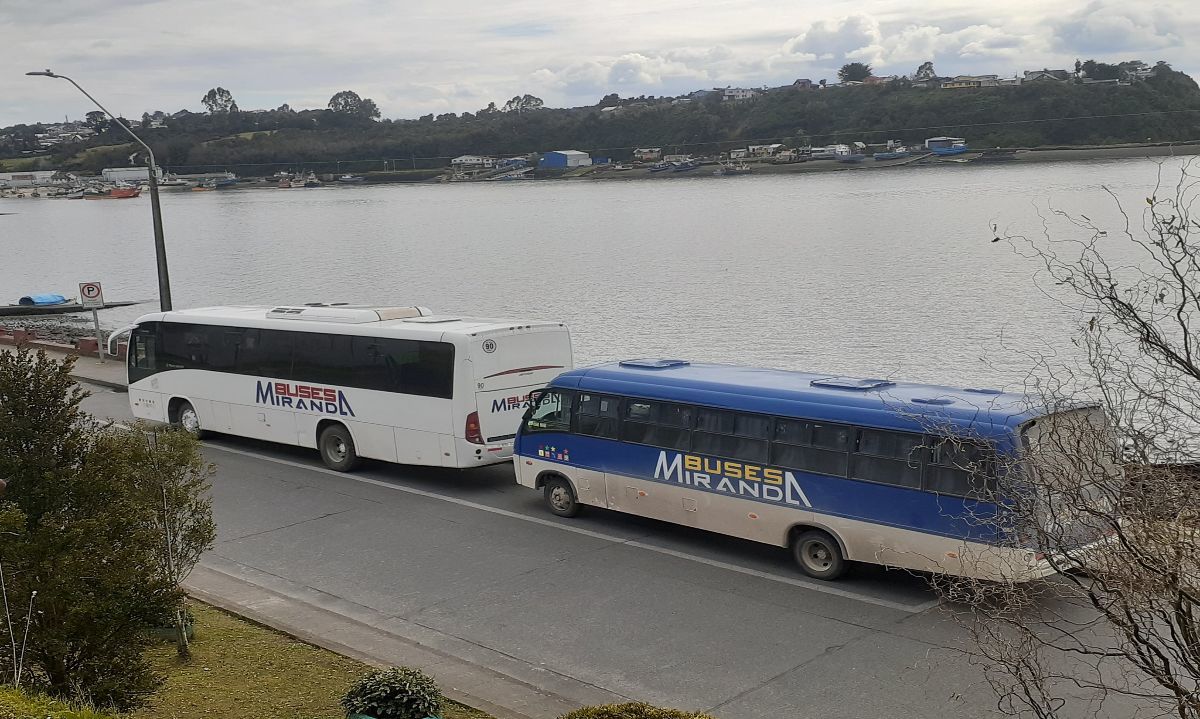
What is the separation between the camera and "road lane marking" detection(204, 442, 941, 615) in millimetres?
13078

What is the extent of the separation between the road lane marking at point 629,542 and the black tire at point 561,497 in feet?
0.86

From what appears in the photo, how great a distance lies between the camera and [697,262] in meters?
73.9

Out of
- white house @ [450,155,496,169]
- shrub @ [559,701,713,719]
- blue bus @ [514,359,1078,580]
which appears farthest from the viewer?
white house @ [450,155,496,169]

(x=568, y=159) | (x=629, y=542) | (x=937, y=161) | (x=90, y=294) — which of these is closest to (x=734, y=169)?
(x=568, y=159)

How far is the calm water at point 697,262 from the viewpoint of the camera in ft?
145

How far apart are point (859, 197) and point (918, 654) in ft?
378

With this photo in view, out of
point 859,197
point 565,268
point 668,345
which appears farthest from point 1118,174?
point 668,345

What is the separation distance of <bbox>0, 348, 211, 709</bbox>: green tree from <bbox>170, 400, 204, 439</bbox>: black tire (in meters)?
13.7

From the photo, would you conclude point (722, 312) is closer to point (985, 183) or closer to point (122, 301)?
point (122, 301)

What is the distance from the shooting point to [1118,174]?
12675cm

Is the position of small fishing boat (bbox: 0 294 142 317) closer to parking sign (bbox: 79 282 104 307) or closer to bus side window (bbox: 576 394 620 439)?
parking sign (bbox: 79 282 104 307)

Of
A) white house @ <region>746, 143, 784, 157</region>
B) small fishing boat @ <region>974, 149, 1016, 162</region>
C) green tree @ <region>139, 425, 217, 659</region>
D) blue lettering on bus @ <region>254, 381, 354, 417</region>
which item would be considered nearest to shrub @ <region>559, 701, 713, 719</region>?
green tree @ <region>139, 425, 217, 659</region>

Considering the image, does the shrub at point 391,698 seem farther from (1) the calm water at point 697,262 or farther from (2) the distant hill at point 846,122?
(2) the distant hill at point 846,122

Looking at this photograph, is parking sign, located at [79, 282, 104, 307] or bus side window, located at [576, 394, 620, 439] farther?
parking sign, located at [79, 282, 104, 307]
